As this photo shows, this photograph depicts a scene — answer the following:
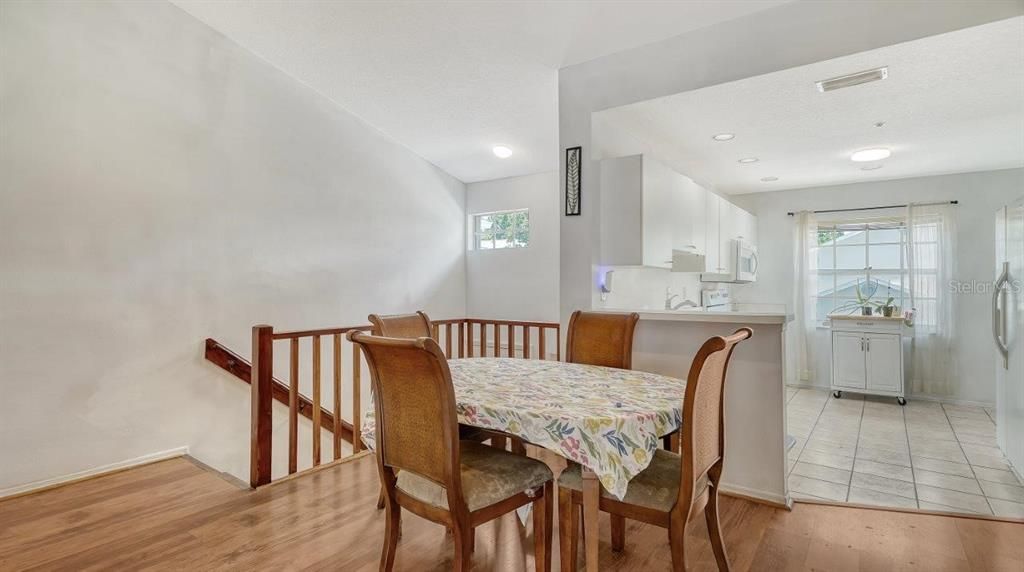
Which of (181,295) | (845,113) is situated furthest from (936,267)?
(181,295)

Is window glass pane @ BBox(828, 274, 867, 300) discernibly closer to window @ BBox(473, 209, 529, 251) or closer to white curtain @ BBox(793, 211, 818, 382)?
white curtain @ BBox(793, 211, 818, 382)

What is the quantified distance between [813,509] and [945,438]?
2.22m

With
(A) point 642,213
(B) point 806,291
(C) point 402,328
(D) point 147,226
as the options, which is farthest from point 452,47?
(B) point 806,291

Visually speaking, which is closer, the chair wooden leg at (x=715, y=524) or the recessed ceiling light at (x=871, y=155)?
the chair wooden leg at (x=715, y=524)

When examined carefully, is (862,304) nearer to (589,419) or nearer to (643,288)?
(643,288)

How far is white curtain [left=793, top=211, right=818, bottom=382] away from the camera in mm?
5395

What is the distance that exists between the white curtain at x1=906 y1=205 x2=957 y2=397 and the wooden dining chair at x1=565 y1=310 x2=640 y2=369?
4.20 m

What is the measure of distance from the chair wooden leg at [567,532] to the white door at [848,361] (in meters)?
4.58

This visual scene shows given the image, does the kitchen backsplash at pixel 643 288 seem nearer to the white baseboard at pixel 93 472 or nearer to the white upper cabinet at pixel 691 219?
the white upper cabinet at pixel 691 219

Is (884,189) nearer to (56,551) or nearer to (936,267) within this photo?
(936,267)

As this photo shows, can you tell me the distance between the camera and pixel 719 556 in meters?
1.71

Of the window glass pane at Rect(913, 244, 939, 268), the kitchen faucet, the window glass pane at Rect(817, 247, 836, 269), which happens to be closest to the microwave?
the kitchen faucet

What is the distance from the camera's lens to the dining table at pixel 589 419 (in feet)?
4.64

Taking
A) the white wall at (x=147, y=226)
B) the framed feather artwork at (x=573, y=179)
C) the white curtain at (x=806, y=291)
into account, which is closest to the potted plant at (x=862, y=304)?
the white curtain at (x=806, y=291)
